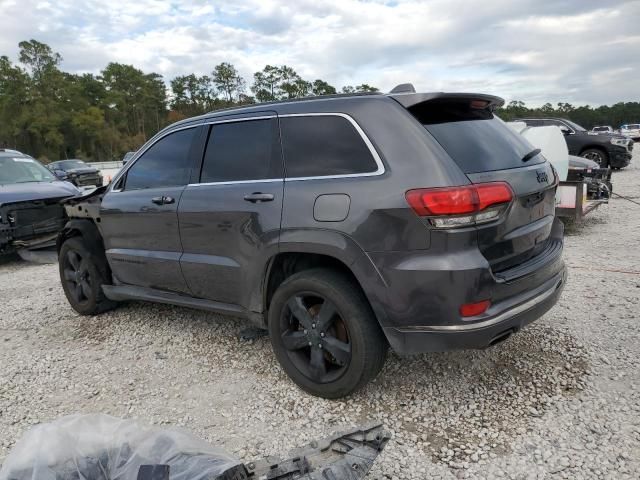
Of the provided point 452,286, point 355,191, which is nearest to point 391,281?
point 452,286

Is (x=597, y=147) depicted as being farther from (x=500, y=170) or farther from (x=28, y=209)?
(x=28, y=209)

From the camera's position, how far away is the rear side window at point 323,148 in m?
2.87

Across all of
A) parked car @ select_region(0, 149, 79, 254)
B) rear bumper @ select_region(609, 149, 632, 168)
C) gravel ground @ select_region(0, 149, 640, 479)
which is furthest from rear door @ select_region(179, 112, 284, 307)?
rear bumper @ select_region(609, 149, 632, 168)

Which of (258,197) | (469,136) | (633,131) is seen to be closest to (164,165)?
(258,197)

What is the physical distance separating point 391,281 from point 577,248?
16.7ft

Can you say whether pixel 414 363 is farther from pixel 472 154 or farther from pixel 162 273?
pixel 162 273

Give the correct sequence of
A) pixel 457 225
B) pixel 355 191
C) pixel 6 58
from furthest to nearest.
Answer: pixel 6 58 → pixel 355 191 → pixel 457 225

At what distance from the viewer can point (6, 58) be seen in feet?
187

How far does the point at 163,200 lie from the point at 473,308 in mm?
2509

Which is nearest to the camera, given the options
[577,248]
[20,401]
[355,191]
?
[355,191]

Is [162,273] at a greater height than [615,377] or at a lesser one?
greater

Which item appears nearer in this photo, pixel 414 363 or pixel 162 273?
pixel 414 363

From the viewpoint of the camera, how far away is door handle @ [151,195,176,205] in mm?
3842

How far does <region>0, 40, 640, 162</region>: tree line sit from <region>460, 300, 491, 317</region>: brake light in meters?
42.1
